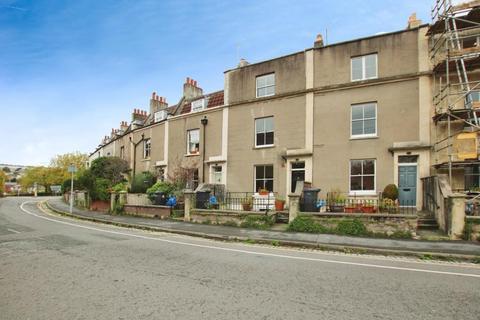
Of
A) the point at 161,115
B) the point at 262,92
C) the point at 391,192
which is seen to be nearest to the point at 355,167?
the point at 391,192

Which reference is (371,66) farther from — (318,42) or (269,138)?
(269,138)

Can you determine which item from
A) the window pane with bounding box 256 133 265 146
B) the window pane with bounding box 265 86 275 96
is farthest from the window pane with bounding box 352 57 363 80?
the window pane with bounding box 256 133 265 146

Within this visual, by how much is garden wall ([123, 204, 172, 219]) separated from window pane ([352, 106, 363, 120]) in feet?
37.4

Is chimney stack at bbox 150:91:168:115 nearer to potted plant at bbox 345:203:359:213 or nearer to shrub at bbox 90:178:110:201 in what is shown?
shrub at bbox 90:178:110:201

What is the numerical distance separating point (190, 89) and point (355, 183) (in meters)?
18.7

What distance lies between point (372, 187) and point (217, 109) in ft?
38.0

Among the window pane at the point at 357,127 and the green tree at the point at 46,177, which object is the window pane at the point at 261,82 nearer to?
the window pane at the point at 357,127

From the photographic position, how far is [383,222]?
37.2 feet

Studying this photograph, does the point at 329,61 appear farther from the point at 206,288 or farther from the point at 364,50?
the point at 206,288

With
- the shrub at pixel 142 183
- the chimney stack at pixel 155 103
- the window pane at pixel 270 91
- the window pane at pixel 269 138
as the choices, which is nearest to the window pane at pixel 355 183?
the window pane at pixel 269 138

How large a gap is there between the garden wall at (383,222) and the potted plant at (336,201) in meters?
1.91

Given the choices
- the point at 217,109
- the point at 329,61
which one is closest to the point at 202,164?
the point at 217,109

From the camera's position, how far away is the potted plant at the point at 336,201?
14074 millimetres

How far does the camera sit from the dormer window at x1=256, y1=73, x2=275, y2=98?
19.6 metres
